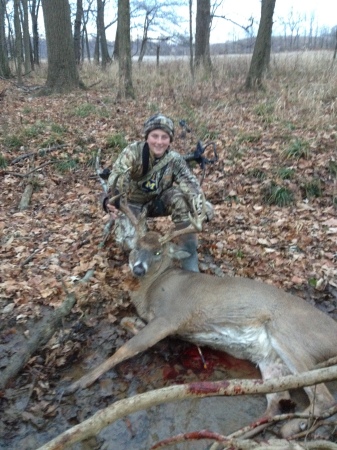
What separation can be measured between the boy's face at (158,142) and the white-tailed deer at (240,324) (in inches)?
42.8

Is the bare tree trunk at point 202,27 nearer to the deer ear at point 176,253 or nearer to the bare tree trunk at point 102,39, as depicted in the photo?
the bare tree trunk at point 102,39

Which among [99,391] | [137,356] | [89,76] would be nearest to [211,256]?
[137,356]

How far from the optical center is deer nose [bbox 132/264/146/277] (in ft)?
13.6

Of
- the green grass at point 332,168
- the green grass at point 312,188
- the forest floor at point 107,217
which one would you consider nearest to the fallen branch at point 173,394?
the forest floor at point 107,217

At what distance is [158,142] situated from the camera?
478cm

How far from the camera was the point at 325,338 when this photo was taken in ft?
11.0

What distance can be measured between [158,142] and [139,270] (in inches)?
58.8

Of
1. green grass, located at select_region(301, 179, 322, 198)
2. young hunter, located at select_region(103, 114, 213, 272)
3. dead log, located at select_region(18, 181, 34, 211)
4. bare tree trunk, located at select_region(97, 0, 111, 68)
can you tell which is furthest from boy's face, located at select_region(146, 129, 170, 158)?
bare tree trunk, located at select_region(97, 0, 111, 68)

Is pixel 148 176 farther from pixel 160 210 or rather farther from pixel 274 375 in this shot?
pixel 274 375

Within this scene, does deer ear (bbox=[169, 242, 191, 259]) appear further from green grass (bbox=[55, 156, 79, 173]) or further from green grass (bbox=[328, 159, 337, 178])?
green grass (bbox=[55, 156, 79, 173])

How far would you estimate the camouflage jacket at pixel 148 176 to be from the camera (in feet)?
15.9

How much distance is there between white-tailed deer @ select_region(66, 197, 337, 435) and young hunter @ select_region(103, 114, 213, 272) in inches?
29.3

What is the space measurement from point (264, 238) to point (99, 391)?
3.11 m

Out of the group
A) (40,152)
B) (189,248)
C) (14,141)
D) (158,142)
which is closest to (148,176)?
(158,142)
